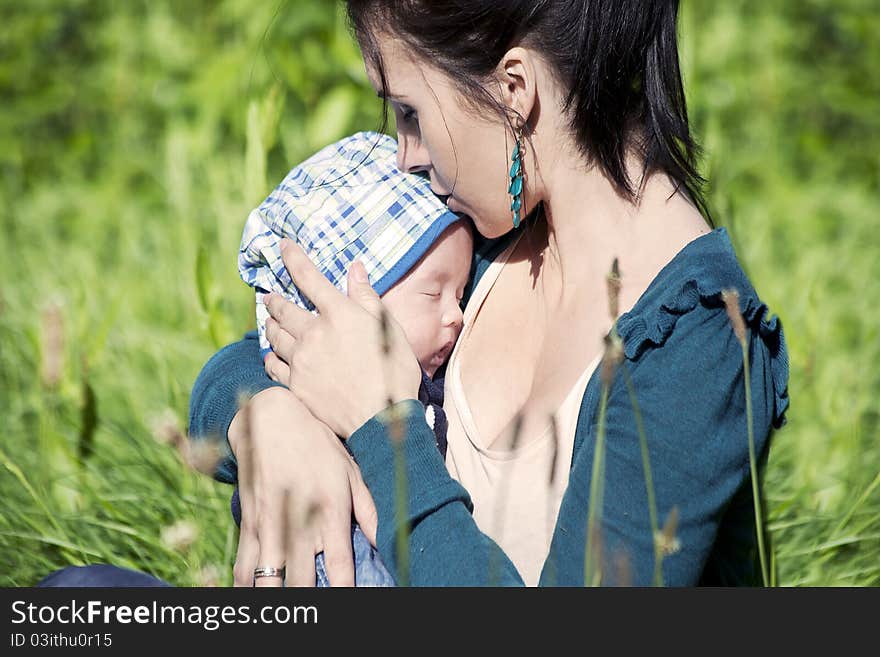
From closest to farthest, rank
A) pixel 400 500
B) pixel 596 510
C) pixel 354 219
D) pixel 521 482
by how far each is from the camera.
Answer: pixel 400 500 < pixel 596 510 < pixel 521 482 < pixel 354 219

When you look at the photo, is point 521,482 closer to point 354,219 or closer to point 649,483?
point 649,483

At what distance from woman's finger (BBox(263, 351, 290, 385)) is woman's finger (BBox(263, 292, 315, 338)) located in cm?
7

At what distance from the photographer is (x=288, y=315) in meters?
1.77

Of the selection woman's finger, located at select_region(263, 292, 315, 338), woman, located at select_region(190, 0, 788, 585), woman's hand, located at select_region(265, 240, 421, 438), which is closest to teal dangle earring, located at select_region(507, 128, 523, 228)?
woman, located at select_region(190, 0, 788, 585)

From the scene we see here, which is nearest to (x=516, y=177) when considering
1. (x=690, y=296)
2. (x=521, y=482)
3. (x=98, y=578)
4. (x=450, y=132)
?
(x=450, y=132)

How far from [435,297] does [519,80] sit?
41cm

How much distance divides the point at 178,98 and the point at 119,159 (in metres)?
0.38

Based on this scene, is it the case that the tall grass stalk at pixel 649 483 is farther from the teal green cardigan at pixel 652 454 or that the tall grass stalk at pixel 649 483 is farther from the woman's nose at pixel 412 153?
the woman's nose at pixel 412 153

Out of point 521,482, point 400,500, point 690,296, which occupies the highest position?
point 690,296

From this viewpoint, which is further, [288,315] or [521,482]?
[288,315]

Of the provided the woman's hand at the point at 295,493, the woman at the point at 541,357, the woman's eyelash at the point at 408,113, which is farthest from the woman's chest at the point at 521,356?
the woman's eyelash at the point at 408,113

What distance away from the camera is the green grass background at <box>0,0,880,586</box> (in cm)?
230

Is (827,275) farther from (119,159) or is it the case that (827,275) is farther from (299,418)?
(119,159)

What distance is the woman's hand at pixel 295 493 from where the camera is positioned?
157 cm
